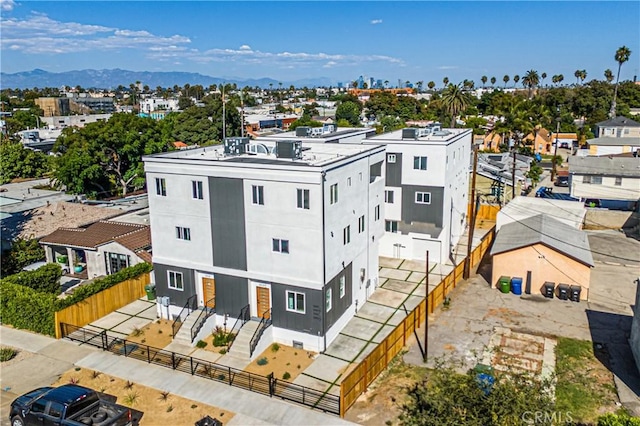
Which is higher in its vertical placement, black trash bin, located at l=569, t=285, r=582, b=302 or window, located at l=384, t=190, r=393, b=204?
window, located at l=384, t=190, r=393, b=204

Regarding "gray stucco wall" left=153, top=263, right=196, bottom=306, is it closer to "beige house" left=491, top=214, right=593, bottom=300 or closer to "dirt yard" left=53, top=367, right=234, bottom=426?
"dirt yard" left=53, top=367, right=234, bottom=426

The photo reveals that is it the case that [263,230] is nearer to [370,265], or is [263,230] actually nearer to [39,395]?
[370,265]

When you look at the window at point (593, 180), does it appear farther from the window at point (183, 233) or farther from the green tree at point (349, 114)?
the green tree at point (349, 114)

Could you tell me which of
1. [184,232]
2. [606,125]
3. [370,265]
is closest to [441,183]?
→ [370,265]

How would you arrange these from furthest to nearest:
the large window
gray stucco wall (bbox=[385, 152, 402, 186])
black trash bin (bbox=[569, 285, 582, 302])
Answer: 1. gray stucco wall (bbox=[385, 152, 402, 186])
2. the large window
3. black trash bin (bbox=[569, 285, 582, 302])

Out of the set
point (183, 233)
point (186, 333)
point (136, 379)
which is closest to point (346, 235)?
point (183, 233)

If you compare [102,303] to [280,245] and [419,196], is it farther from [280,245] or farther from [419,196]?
[419,196]

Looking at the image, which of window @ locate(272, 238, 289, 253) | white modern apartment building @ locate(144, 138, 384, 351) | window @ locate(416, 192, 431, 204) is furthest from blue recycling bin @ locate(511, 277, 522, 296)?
window @ locate(272, 238, 289, 253)
